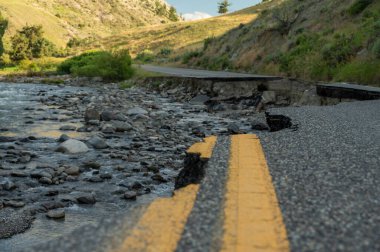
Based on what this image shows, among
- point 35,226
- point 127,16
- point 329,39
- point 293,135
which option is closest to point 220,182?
point 35,226

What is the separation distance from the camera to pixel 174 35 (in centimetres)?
8431

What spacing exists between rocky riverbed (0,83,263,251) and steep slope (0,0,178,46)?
3559 inches

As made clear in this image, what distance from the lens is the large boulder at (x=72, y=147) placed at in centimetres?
834

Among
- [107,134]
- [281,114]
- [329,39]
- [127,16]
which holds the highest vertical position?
[127,16]

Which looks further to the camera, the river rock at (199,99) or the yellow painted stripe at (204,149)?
the river rock at (199,99)

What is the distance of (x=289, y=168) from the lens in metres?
3.55

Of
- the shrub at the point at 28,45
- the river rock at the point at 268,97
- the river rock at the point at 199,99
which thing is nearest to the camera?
the river rock at the point at 268,97

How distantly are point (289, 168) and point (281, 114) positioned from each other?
5.24 m

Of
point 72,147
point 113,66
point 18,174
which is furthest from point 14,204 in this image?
point 113,66

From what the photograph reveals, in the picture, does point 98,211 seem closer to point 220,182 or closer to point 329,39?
point 220,182

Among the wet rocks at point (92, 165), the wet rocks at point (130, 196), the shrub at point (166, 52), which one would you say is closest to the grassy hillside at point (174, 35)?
the shrub at point (166, 52)

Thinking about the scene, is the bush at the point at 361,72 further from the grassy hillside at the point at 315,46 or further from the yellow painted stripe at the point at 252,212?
the yellow painted stripe at the point at 252,212

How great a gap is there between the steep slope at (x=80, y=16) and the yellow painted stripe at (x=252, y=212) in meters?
100

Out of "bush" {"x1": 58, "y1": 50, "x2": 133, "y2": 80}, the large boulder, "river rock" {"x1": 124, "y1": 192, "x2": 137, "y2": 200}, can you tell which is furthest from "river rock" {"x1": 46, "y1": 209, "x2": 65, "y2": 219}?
"bush" {"x1": 58, "y1": 50, "x2": 133, "y2": 80}
